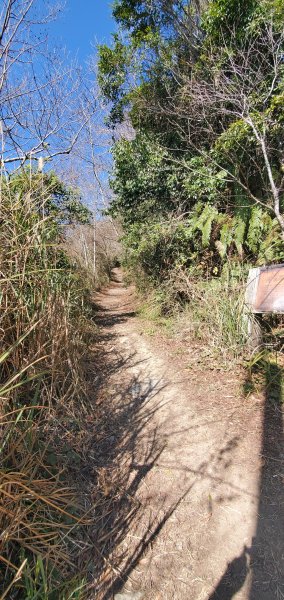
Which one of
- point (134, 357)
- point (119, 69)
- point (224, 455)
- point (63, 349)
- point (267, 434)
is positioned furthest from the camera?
point (119, 69)

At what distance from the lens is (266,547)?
5.06 feet

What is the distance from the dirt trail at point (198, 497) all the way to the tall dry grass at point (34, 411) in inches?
14.7

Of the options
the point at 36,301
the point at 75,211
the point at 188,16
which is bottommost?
the point at 36,301

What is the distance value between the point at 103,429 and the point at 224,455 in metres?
1.07

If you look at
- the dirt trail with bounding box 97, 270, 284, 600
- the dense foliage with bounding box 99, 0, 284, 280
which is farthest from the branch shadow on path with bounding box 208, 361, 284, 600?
the dense foliage with bounding box 99, 0, 284, 280

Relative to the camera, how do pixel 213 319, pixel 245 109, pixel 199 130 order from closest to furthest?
pixel 213 319 → pixel 245 109 → pixel 199 130

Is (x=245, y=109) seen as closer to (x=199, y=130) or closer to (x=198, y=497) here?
(x=199, y=130)

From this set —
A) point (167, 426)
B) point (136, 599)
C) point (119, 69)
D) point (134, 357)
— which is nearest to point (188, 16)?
point (119, 69)

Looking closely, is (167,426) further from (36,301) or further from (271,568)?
(36,301)

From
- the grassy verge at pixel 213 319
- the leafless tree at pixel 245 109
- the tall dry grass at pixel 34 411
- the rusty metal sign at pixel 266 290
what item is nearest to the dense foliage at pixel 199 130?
the leafless tree at pixel 245 109

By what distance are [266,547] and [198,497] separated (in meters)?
0.46

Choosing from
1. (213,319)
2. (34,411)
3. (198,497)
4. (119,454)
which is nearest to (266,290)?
(213,319)

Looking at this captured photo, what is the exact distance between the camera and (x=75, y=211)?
20.9ft

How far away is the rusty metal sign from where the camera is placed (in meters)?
2.80
